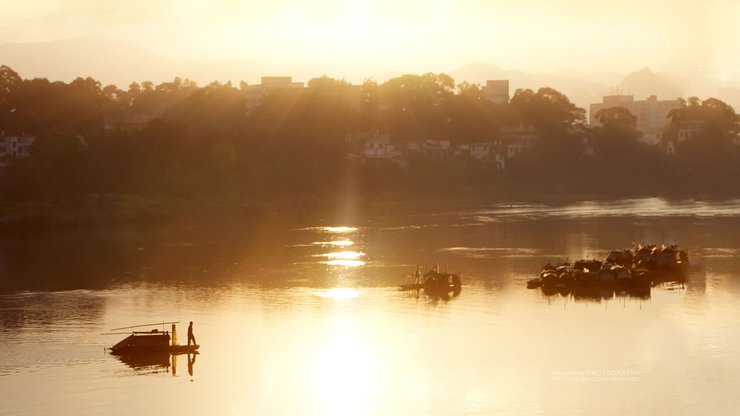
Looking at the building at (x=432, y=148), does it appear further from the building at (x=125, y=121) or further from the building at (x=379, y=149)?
the building at (x=125, y=121)

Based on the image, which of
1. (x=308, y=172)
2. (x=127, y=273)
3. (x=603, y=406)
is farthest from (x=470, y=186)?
(x=603, y=406)

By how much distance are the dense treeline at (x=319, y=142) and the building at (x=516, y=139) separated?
1503 mm

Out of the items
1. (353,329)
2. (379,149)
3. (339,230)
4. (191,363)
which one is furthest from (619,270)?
(379,149)

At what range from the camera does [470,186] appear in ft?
491

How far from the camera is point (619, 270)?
220 ft

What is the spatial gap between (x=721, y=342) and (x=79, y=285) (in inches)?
1437

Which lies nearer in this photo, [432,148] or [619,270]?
[619,270]

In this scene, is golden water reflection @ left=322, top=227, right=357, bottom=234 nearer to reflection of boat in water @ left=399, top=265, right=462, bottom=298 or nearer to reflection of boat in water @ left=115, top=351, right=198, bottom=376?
reflection of boat in water @ left=399, top=265, right=462, bottom=298

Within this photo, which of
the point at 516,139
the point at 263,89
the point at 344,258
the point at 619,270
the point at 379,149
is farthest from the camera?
the point at 263,89

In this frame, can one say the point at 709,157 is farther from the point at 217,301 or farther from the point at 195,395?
the point at 195,395

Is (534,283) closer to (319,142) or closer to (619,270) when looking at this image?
(619,270)

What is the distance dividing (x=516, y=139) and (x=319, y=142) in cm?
4138

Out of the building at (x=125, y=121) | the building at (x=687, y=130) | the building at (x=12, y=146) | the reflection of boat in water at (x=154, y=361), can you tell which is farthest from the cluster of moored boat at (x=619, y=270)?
the building at (x=687, y=130)

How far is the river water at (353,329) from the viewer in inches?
1609
